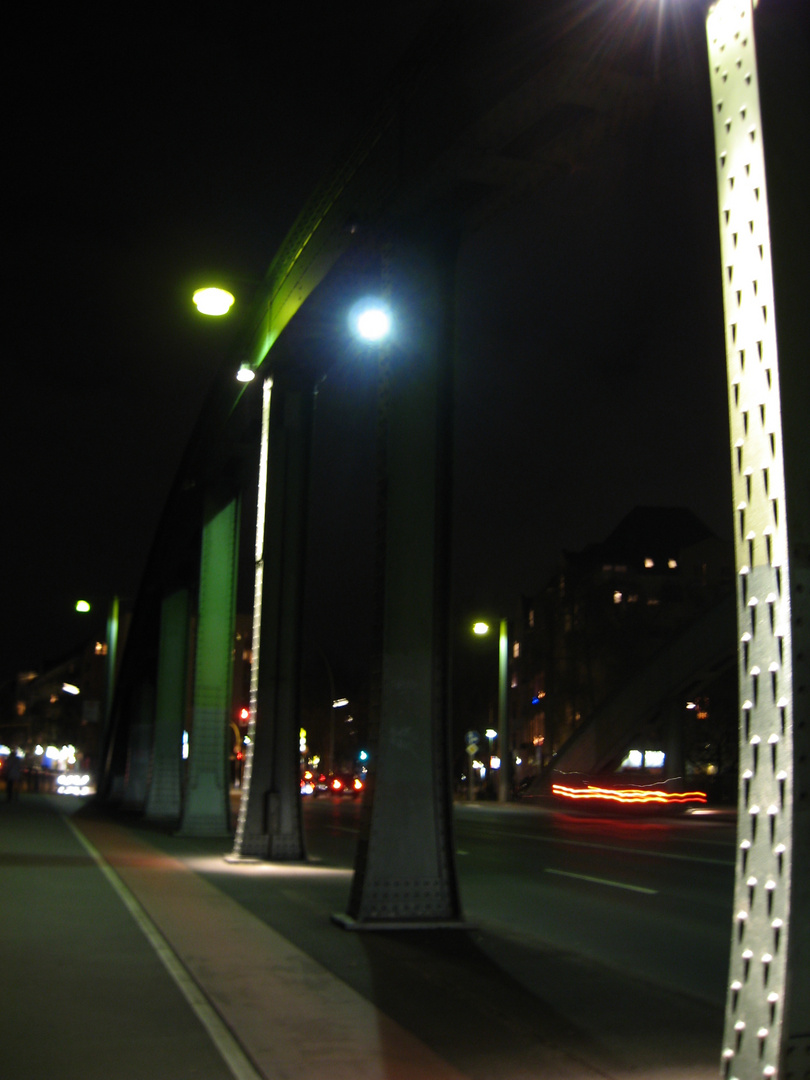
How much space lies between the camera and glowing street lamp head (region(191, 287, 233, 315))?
46.1 feet

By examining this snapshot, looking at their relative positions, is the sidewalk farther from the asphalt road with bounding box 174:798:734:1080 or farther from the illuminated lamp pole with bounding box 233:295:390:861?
the illuminated lamp pole with bounding box 233:295:390:861

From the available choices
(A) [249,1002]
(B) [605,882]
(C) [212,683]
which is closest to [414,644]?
(A) [249,1002]

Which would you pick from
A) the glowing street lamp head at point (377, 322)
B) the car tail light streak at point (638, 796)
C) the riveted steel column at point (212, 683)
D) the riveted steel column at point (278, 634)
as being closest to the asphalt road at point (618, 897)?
the riveted steel column at point (278, 634)

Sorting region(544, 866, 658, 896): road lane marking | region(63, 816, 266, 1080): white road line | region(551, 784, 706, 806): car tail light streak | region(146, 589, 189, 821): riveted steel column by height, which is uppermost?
region(146, 589, 189, 821): riveted steel column

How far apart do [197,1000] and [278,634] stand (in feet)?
37.8

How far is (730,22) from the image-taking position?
4.46m

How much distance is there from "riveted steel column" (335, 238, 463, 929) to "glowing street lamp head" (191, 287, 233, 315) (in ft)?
10.9

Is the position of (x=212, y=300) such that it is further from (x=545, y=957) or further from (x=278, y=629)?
(x=545, y=957)

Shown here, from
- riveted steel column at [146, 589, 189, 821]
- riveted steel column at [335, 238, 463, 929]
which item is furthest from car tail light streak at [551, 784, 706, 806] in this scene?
riveted steel column at [335, 238, 463, 929]

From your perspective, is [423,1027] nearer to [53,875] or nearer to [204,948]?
[204,948]

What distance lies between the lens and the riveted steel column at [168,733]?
3216 centimetres

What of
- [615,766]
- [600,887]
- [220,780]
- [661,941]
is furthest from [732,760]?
[661,941]

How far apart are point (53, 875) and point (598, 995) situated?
9.28 m

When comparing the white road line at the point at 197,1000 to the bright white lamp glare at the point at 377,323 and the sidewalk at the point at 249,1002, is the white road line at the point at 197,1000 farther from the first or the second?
the bright white lamp glare at the point at 377,323
